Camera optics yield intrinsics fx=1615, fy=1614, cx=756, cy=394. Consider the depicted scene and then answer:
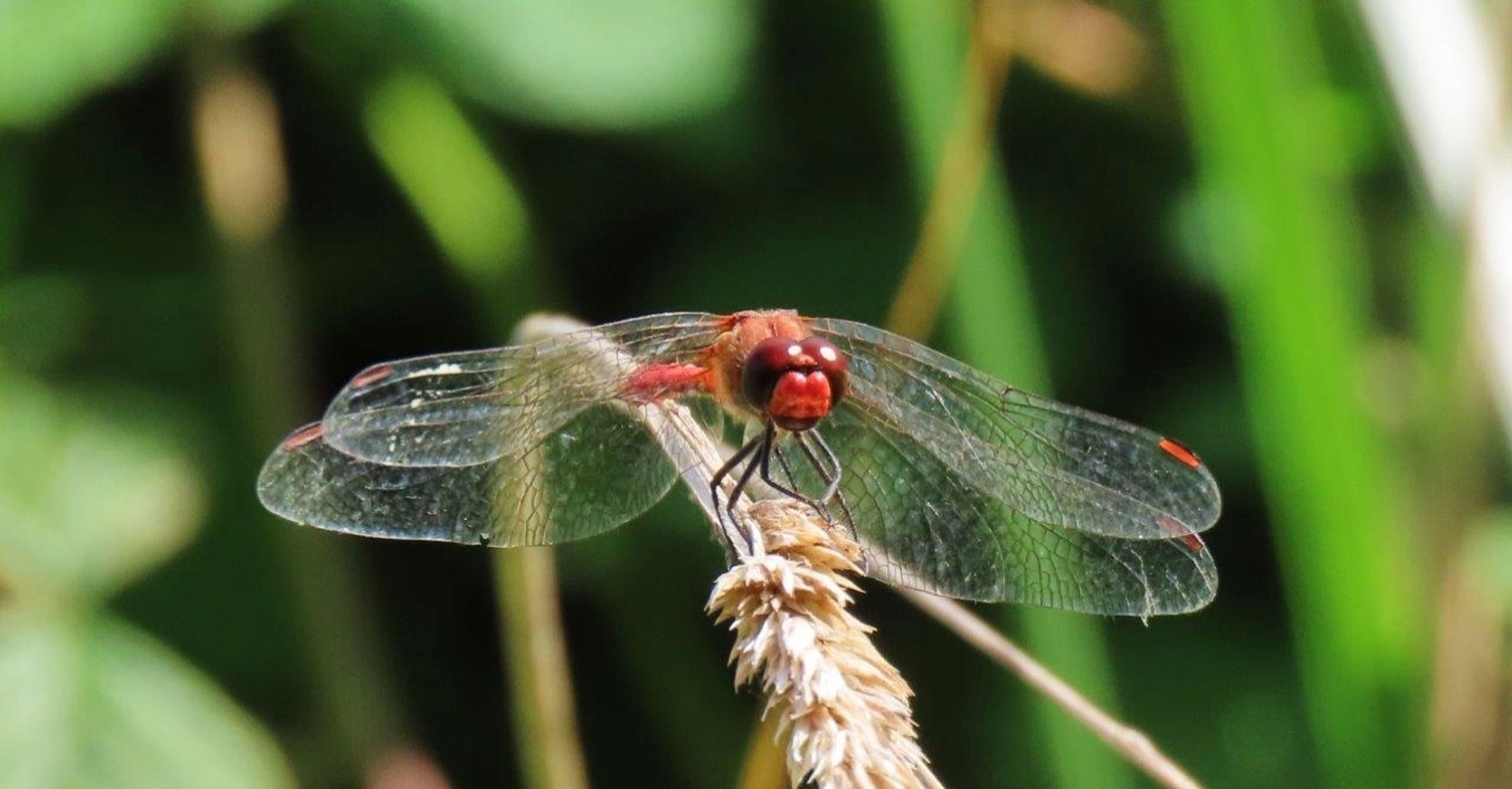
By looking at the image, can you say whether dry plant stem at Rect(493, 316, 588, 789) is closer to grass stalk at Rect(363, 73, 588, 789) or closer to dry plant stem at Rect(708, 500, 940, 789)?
dry plant stem at Rect(708, 500, 940, 789)

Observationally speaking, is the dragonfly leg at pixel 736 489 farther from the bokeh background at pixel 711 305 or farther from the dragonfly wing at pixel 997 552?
the bokeh background at pixel 711 305

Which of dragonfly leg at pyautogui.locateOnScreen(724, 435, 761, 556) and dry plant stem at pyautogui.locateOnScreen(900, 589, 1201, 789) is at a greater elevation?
dragonfly leg at pyautogui.locateOnScreen(724, 435, 761, 556)

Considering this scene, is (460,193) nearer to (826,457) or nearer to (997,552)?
(826,457)

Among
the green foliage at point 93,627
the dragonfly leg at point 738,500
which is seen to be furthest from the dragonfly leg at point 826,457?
the green foliage at point 93,627

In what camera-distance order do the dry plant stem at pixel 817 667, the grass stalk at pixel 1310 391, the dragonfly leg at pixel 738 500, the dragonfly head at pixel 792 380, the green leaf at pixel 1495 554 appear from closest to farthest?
the dry plant stem at pixel 817 667, the dragonfly leg at pixel 738 500, the dragonfly head at pixel 792 380, the grass stalk at pixel 1310 391, the green leaf at pixel 1495 554

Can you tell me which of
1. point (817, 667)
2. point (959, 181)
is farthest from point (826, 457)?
point (817, 667)

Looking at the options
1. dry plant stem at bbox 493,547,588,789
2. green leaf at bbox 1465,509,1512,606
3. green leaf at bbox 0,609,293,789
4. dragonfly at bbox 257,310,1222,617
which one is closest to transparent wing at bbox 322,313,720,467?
dragonfly at bbox 257,310,1222,617

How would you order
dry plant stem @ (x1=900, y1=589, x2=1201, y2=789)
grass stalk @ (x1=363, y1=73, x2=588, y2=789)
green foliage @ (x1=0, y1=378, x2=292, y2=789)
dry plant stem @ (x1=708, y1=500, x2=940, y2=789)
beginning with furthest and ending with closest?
1. grass stalk @ (x1=363, y1=73, x2=588, y2=789)
2. green foliage @ (x1=0, y1=378, x2=292, y2=789)
3. dry plant stem @ (x1=900, y1=589, x2=1201, y2=789)
4. dry plant stem @ (x1=708, y1=500, x2=940, y2=789)

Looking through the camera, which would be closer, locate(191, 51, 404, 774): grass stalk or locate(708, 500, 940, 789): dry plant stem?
locate(708, 500, 940, 789): dry plant stem
